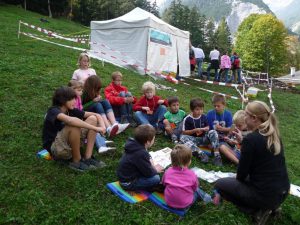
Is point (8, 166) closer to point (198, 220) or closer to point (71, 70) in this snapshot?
point (198, 220)

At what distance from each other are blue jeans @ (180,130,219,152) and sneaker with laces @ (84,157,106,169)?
5.38 ft

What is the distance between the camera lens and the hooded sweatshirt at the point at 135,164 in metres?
3.81

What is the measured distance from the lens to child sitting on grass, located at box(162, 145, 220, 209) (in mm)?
3586

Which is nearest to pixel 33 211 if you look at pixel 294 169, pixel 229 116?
pixel 229 116

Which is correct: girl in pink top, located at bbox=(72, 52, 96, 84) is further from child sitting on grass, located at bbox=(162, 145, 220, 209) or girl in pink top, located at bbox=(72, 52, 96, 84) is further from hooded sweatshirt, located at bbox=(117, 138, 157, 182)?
child sitting on grass, located at bbox=(162, 145, 220, 209)

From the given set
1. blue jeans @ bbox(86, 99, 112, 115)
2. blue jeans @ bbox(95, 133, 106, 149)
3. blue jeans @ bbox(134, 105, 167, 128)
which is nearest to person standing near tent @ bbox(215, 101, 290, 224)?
blue jeans @ bbox(95, 133, 106, 149)

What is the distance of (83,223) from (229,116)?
3.51 meters

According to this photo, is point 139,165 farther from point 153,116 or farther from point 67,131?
point 153,116

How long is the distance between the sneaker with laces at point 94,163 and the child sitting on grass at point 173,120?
183 centimetres

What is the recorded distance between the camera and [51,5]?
39.4m

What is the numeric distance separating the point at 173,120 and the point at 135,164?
2611mm

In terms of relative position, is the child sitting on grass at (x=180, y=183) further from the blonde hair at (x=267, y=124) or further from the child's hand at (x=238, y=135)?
the child's hand at (x=238, y=135)

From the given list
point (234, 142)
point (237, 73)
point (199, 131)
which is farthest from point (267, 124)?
point (237, 73)

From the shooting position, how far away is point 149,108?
6.55 m
